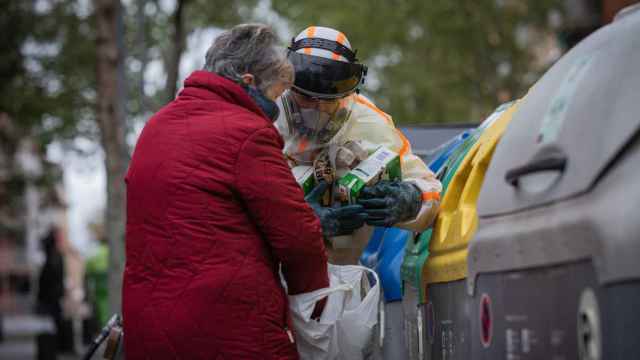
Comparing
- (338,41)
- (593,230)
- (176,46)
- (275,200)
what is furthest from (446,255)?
(176,46)

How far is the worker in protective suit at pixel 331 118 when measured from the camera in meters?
5.27

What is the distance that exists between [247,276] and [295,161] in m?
1.48

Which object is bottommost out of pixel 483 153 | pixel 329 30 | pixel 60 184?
pixel 483 153

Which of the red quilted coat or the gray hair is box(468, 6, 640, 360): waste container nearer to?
the red quilted coat

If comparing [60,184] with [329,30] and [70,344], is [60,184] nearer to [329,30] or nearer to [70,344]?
[70,344]

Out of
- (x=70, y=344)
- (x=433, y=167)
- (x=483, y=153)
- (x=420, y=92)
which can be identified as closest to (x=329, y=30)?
(x=433, y=167)

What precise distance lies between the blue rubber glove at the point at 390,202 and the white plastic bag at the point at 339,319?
0.21m

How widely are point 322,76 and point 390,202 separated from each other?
0.64m

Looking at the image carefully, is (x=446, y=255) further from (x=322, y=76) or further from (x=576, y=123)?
(x=576, y=123)

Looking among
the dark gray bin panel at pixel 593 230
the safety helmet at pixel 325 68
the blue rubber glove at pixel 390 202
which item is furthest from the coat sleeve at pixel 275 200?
the safety helmet at pixel 325 68

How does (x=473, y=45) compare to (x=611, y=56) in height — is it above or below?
above

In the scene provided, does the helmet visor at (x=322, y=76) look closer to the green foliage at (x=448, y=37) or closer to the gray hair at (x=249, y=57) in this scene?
the gray hair at (x=249, y=57)

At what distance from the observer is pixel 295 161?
5.55 metres

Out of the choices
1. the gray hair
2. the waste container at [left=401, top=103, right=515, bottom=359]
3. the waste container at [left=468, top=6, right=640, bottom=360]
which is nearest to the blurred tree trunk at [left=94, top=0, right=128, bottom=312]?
the waste container at [left=401, top=103, right=515, bottom=359]
